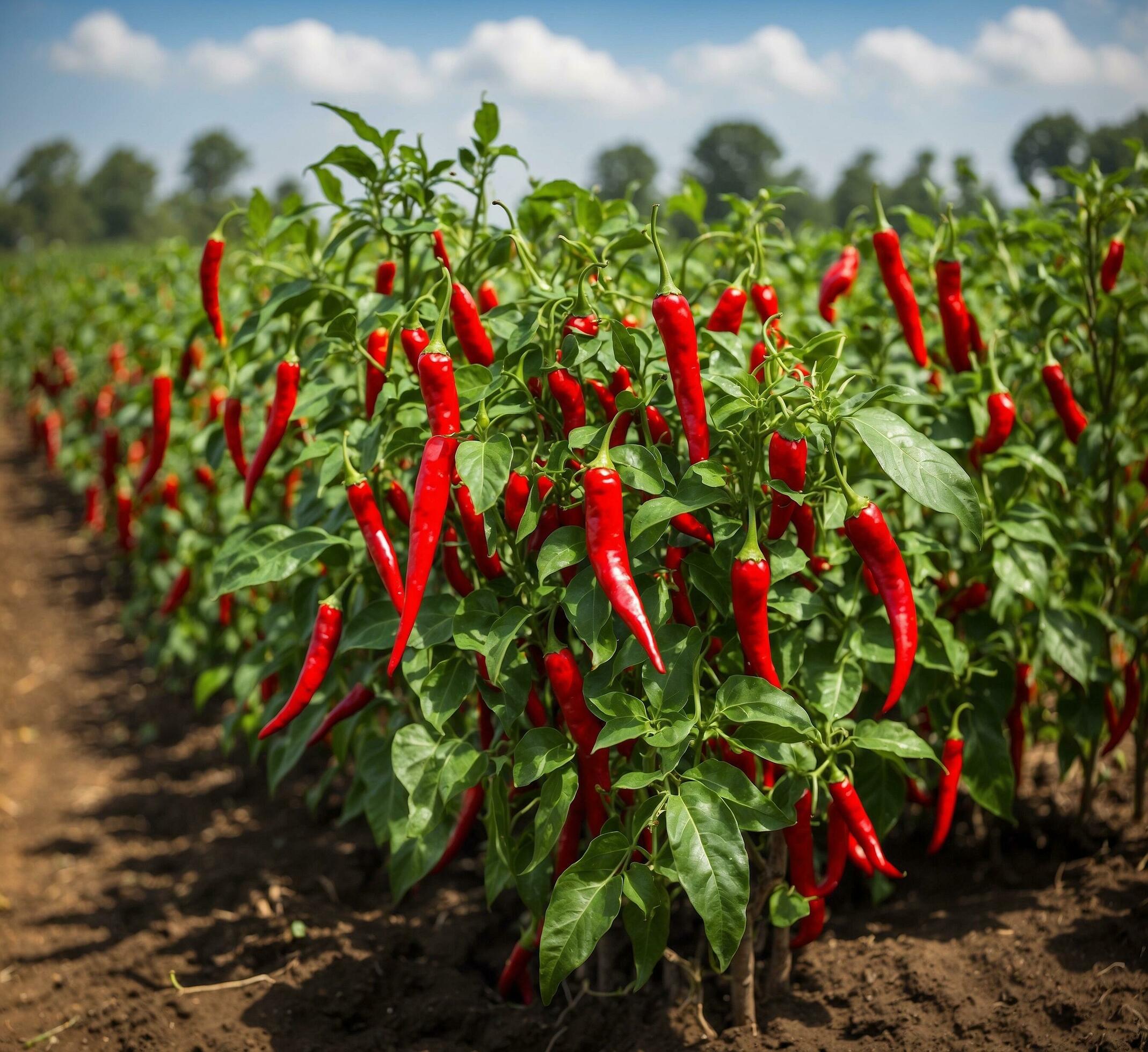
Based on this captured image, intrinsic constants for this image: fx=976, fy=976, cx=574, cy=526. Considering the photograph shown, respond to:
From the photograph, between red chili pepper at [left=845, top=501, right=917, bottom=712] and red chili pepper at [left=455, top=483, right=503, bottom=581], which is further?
red chili pepper at [left=455, top=483, right=503, bottom=581]

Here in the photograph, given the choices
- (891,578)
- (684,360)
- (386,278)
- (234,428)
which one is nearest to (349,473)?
(386,278)

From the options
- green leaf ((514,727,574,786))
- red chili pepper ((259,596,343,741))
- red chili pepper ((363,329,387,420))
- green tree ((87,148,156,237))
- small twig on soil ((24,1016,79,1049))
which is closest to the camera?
green leaf ((514,727,574,786))

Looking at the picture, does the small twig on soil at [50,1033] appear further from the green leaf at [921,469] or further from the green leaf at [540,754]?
the green leaf at [921,469]

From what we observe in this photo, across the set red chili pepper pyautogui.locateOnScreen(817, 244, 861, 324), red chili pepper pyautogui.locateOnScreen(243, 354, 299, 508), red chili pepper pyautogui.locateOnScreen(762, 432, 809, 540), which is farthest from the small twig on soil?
red chili pepper pyautogui.locateOnScreen(817, 244, 861, 324)

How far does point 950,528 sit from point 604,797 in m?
1.71

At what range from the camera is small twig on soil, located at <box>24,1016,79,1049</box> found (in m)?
3.08

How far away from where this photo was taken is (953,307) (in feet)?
9.97

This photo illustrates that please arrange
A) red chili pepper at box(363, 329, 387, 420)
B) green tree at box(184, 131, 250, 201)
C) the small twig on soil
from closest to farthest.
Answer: red chili pepper at box(363, 329, 387, 420) → the small twig on soil → green tree at box(184, 131, 250, 201)

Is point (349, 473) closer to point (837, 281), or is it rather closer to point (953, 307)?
point (837, 281)

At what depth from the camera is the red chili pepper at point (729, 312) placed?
2.50 metres

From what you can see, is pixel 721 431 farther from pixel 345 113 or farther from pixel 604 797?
pixel 345 113

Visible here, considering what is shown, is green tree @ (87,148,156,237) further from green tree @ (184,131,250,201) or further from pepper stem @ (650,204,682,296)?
pepper stem @ (650,204,682,296)

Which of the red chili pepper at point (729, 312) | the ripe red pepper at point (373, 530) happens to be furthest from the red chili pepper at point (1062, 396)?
the ripe red pepper at point (373, 530)

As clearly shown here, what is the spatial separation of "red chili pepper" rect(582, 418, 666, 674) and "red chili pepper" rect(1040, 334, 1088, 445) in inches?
69.8
